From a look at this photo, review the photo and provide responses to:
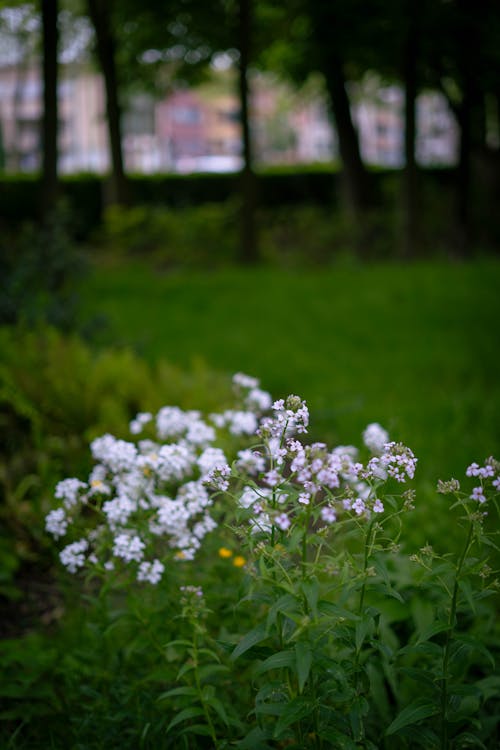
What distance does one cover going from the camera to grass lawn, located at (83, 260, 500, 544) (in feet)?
18.4

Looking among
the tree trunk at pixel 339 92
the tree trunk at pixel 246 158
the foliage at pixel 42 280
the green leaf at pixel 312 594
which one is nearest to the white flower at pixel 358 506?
the green leaf at pixel 312 594

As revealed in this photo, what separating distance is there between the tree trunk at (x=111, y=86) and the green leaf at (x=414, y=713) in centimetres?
1328

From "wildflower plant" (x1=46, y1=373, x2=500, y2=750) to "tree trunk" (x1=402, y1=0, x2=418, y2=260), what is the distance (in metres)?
9.63

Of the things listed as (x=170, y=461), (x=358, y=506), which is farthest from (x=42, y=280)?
(x=358, y=506)

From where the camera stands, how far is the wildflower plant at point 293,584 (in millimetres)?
1778

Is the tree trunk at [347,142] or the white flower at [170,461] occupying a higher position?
the tree trunk at [347,142]

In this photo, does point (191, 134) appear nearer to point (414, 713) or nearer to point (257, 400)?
point (257, 400)

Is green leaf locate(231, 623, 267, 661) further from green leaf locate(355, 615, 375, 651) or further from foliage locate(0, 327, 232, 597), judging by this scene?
foliage locate(0, 327, 232, 597)

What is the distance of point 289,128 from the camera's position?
63656 millimetres

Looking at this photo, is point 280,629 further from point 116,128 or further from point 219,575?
point 116,128

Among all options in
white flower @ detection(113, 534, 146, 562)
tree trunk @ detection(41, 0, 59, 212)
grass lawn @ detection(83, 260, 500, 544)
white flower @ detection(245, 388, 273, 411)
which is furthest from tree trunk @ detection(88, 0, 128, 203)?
white flower @ detection(113, 534, 146, 562)

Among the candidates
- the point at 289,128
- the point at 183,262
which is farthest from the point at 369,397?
the point at 289,128

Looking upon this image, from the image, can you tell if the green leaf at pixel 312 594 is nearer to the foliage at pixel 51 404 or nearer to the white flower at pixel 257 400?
the white flower at pixel 257 400

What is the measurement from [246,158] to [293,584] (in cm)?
1036
